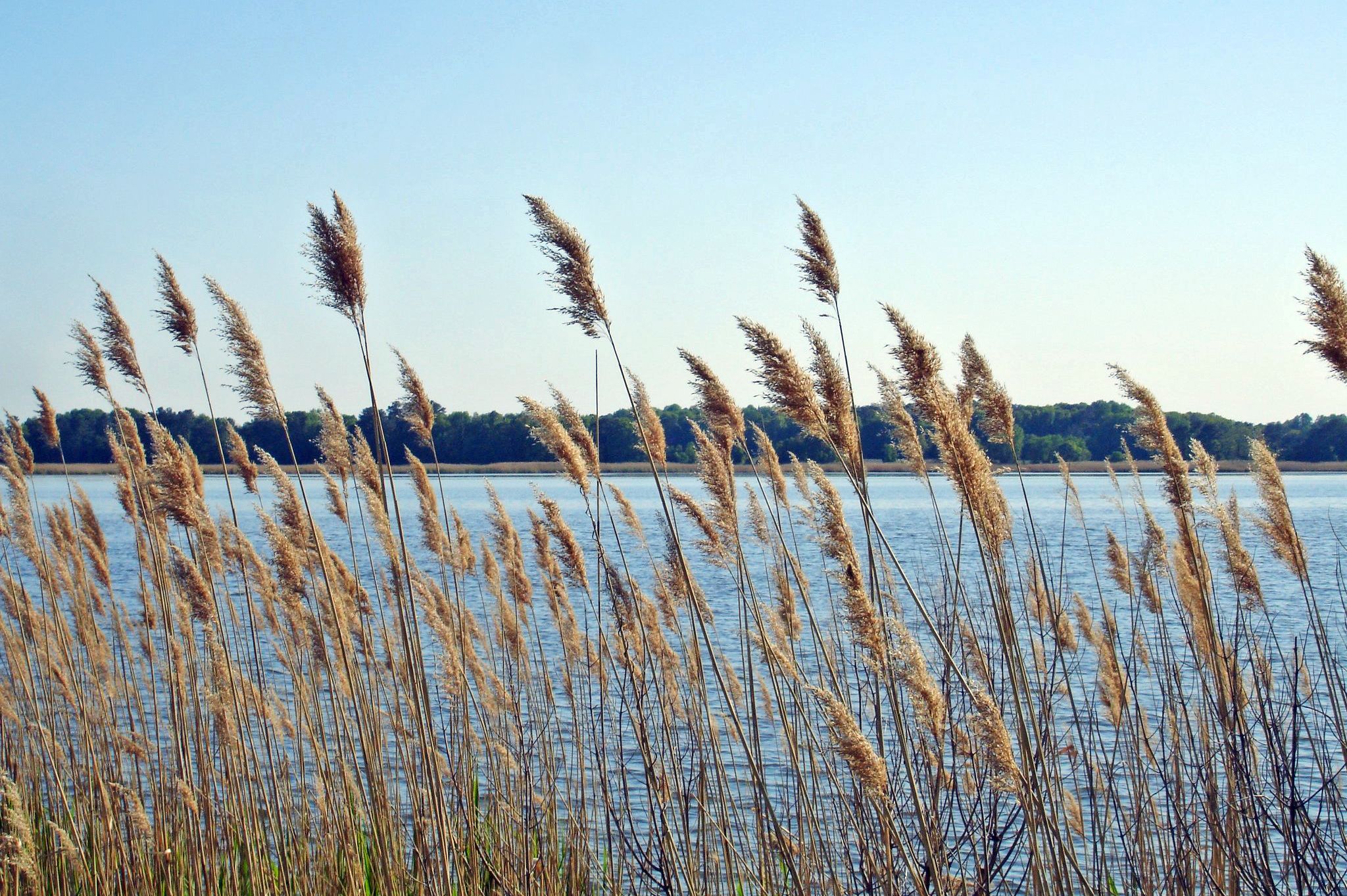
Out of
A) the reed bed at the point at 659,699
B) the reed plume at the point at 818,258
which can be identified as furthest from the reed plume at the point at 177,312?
the reed plume at the point at 818,258

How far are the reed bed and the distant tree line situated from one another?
0.90 feet

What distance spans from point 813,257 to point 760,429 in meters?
1.44

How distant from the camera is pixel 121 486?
572 centimetres

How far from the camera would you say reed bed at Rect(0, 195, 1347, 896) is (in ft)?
9.43

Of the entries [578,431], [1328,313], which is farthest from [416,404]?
[1328,313]

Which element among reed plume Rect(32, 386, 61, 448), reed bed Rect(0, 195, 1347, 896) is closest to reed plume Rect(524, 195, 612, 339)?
reed bed Rect(0, 195, 1347, 896)

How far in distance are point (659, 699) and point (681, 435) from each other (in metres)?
13.1

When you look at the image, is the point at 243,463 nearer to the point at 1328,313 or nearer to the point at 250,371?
the point at 250,371

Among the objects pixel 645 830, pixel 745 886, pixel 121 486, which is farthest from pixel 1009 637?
pixel 121 486

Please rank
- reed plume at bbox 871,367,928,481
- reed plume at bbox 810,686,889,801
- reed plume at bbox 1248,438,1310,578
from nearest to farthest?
reed plume at bbox 810,686,889,801 < reed plume at bbox 871,367,928,481 < reed plume at bbox 1248,438,1310,578

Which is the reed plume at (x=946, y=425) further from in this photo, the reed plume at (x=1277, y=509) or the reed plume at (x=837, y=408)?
the reed plume at (x=1277, y=509)

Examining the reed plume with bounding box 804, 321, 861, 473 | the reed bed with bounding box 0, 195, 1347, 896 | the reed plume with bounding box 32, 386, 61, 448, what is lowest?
the reed bed with bounding box 0, 195, 1347, 896

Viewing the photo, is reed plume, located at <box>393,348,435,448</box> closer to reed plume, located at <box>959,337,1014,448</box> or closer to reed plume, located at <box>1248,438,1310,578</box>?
reed plume, located at <box>959,337,1014,448</box>

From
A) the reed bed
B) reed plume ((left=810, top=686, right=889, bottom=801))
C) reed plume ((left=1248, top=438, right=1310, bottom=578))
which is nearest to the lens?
reed plume ((left=810, top=686, right=889, bottom=801))
